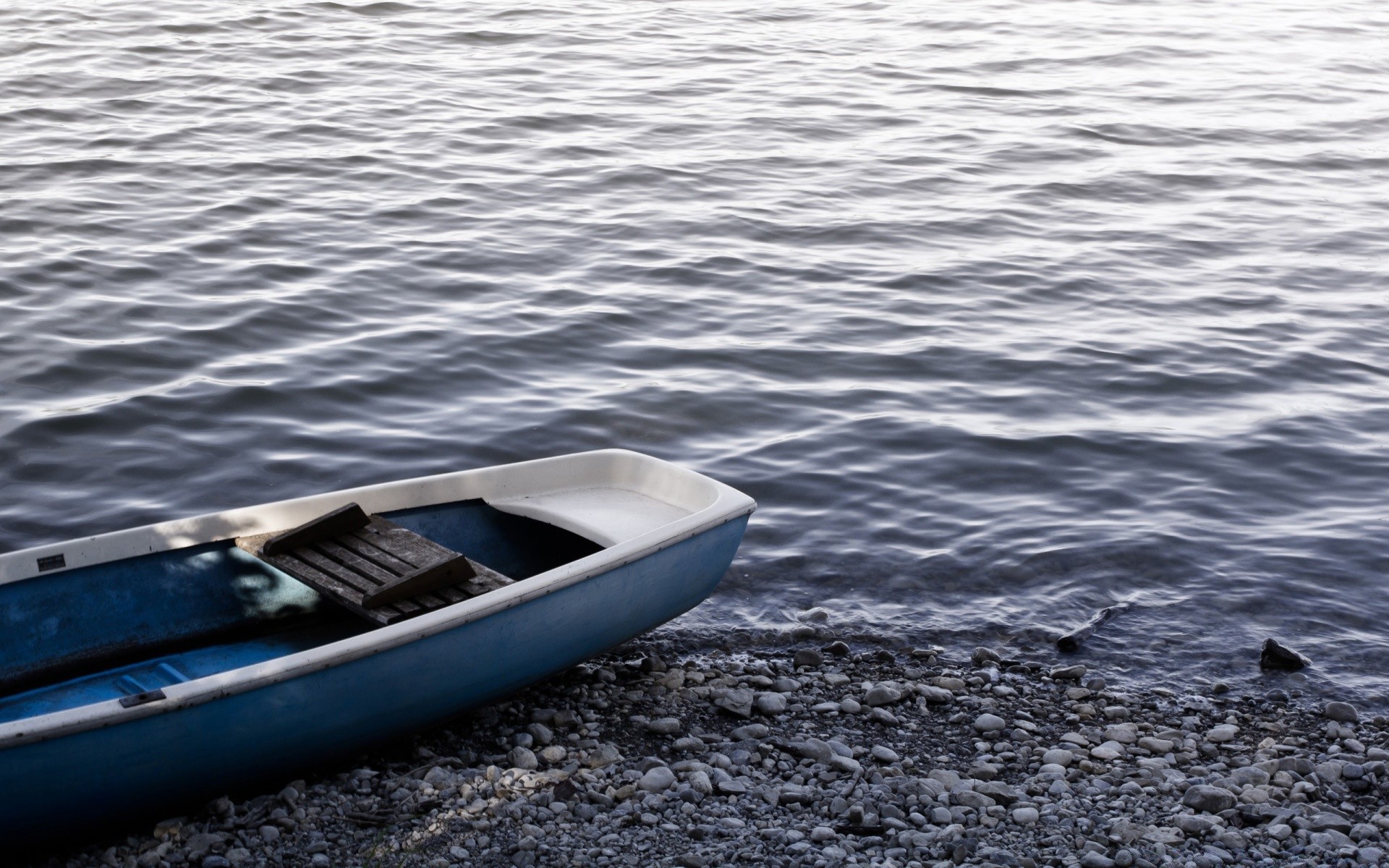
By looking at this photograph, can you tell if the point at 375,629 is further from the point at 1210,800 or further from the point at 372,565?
the point at 1210,800

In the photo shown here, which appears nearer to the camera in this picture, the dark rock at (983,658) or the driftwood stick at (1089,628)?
the dark rock at (983,658)

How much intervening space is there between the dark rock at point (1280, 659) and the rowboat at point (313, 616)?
2957mm

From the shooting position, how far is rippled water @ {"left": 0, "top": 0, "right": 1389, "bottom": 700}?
8914mm

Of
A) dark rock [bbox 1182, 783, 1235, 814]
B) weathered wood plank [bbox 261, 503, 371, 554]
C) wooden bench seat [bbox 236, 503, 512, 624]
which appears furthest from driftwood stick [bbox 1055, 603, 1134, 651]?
weathered wood plank [bbox 261, 503, 371, 554]

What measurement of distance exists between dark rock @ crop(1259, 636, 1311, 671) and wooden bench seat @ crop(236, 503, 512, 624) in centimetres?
411

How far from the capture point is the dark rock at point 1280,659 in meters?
7.59

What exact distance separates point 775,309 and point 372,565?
22.0 ft

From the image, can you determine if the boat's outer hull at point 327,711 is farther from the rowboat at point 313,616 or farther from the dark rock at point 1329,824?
the dark rock at point 1329,824

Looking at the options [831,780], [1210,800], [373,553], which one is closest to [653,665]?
[831,780]

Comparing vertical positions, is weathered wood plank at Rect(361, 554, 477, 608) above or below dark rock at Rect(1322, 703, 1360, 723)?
above

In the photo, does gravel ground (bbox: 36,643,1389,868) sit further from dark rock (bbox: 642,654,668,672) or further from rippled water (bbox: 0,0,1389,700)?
rippled water (bbox: 0,0,1389,700)

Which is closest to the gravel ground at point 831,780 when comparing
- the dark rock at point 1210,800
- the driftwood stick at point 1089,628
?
the dark rock at point 1210,800

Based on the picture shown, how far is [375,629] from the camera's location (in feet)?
20.3

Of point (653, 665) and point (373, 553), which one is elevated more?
point (373, 553)
